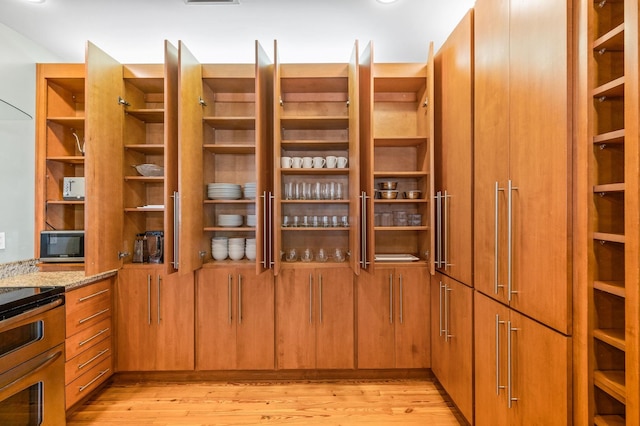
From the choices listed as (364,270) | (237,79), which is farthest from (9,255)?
(364,270)

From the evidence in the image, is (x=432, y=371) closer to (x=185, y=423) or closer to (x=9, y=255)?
(x=185, y=423)

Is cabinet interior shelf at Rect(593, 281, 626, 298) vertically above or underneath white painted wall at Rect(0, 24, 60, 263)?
underneath

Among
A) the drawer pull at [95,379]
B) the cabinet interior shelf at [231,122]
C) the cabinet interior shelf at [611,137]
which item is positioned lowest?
the drawer pull at [95,379]

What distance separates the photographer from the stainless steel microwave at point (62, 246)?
2600mm

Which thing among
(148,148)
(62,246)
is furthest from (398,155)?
(62,246)

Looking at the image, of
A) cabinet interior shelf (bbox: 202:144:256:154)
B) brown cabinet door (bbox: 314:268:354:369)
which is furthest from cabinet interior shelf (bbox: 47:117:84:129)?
brown cabinet door (bbox: 314:268:354:369)

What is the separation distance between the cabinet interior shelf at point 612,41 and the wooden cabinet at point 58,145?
10.4 ft

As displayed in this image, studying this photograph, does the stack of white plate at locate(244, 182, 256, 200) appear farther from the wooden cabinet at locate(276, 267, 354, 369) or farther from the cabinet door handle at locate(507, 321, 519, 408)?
the cabinet door handle at locate(507, 321, 519, 408)

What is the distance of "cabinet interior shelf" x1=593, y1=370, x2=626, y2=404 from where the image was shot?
3.43ft

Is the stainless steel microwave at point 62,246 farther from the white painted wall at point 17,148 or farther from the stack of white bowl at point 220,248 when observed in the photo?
the stack of white bowl at point 220,248

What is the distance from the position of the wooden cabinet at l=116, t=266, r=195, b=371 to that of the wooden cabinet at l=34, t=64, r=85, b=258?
Result: 761 mm

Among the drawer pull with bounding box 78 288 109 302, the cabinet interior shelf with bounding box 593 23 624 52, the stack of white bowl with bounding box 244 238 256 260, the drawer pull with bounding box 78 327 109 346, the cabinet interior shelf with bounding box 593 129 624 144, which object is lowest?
the drawer pull with bounding box 78 327 109 346

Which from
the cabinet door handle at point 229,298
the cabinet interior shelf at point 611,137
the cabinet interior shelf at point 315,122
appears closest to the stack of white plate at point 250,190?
the cabinet interior shelf at point 315,122

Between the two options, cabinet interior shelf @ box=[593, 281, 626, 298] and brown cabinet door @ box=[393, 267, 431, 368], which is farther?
brown cabinet door @ box=[393, 267, 431, 368]
